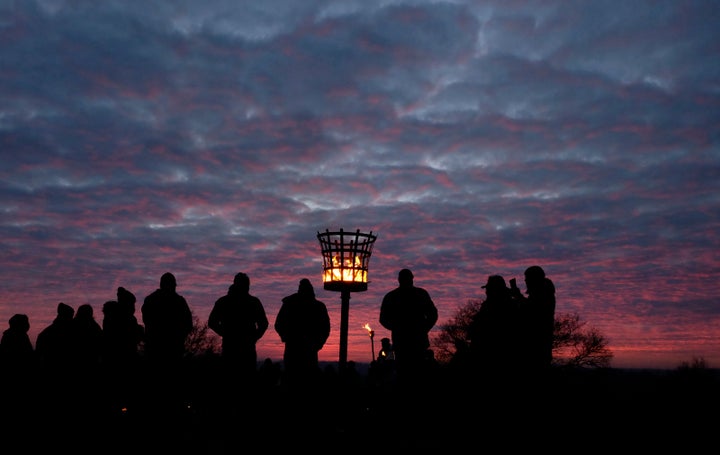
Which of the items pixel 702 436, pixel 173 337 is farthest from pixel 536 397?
pixel 173 337

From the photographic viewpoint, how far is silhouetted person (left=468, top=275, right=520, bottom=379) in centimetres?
773

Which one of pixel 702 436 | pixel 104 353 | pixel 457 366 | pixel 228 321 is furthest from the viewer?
pixel 457 366

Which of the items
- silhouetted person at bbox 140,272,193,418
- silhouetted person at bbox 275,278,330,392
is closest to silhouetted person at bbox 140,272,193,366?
silhouetted person at bbox 140,272,193,418

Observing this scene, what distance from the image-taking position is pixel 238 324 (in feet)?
30.7

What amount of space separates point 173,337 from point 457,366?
5.57m

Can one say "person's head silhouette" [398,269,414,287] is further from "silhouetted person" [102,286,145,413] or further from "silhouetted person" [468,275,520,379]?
"silhouetted person" [102,286,145,413]

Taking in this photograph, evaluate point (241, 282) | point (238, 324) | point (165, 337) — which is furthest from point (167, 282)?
point (238, 324)

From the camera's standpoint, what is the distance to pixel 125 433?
7.88 m

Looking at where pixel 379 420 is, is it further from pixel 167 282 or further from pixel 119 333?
pixel 119 333

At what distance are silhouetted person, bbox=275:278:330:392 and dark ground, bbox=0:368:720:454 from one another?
0.37m

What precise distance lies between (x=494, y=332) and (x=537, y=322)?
1.54 meters

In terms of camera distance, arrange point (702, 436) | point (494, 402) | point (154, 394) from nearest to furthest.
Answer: point (702, 436)
point (494, 402)
point (154, 394)

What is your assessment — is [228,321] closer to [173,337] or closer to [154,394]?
[173,337]

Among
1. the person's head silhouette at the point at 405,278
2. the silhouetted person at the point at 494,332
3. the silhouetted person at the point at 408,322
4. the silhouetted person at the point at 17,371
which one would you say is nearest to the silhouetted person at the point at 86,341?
the silhouetted person at the point at 17,371
